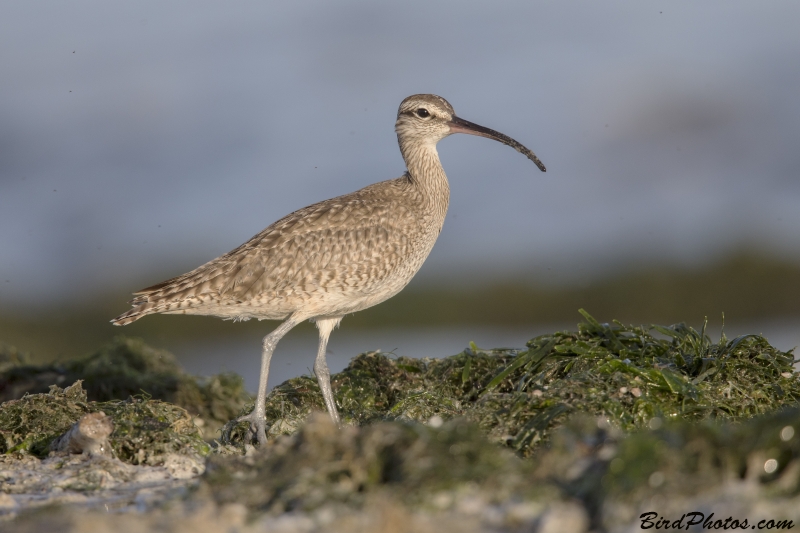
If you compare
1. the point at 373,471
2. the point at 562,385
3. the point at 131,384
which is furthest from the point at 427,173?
the point at 373,471

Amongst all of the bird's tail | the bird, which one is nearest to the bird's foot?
the bird

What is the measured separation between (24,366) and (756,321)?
16.2 m

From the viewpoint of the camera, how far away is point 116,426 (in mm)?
6465

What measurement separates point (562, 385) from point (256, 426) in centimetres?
274

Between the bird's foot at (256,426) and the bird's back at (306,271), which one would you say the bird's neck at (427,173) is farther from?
the bird's foot at (256,426)

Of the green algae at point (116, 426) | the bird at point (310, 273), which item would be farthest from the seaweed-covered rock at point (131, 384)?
the green algae at point (116, 426)

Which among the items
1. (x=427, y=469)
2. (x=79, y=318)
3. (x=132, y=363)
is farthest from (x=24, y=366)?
(x=79, y=318)

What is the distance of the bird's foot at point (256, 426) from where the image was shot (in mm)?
7630

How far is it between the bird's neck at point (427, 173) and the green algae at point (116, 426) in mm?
3433

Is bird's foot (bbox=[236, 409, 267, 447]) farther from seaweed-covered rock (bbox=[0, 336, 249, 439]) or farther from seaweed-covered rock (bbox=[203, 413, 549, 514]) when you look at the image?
seaweed-covered rock (bbox=[203, 413, 549, 514])

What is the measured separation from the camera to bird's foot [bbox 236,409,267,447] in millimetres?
7630

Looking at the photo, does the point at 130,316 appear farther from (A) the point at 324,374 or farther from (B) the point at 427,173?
(B) the point at 427,173

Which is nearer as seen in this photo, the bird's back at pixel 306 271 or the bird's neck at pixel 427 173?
the bird's back at pixel 306 271

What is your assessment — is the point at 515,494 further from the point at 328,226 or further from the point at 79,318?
the point at 79,318
